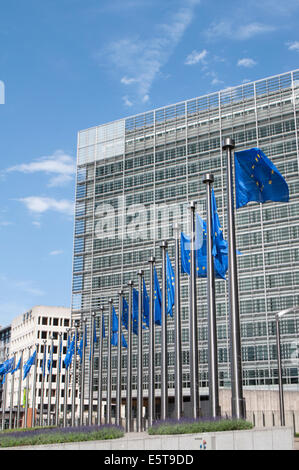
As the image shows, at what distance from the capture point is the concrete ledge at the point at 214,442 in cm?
2016

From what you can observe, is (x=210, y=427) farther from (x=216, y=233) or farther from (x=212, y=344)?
(x=216, y=233)

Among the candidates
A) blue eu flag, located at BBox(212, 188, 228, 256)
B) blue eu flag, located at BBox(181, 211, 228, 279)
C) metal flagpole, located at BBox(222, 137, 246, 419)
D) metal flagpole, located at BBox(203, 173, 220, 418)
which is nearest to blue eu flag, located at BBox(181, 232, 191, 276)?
blue eu flag, located at BBox(181, 211, 228, 279)

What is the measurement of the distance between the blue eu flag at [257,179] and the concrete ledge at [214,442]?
32.0 feet

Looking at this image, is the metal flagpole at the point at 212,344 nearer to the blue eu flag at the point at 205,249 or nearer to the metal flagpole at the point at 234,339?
the blue eu flag at the point at 205,249

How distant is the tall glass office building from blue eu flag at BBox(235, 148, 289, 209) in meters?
57.1

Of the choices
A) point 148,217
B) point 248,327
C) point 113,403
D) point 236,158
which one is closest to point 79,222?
point 148,217

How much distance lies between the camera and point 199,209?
89875 millimetres

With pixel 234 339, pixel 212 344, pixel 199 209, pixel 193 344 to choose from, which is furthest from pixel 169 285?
pixel 199 209

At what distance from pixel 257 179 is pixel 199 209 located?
64.6m

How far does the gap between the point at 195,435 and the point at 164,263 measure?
63.2 ft

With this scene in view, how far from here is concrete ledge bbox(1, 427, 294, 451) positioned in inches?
794

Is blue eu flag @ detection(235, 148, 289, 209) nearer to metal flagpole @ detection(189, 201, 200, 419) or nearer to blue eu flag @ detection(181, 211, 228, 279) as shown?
blue eu flag @ detection(181, 211, 228, 279)

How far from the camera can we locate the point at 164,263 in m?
39.1

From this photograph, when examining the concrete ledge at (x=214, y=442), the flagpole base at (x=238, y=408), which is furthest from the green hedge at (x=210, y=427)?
the flagpole base at (x=238, y=408)
